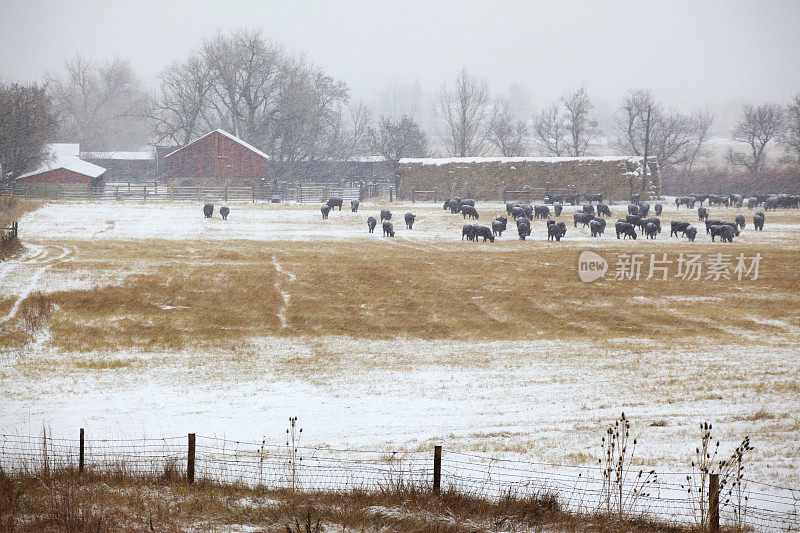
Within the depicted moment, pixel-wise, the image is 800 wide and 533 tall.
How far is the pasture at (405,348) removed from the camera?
11055 mm

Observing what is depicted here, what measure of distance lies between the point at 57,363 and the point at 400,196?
5025 centimetres

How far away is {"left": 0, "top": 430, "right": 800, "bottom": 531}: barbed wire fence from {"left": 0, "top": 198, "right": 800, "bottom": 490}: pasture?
1.91 ft

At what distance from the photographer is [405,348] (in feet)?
53.9

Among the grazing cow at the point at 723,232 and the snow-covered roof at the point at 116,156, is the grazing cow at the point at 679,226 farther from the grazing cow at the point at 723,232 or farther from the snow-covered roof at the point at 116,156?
the snow-covered roof at the point at 116,156

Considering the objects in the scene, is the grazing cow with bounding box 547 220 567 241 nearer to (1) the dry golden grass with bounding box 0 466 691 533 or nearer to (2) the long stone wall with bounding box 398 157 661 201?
(2) the long stone wall with bounding box 398 157 661 201

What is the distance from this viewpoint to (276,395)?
12984 millimetres

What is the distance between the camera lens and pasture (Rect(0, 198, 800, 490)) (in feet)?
36.3

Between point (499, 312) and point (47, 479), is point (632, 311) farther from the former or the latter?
point (47, 479)

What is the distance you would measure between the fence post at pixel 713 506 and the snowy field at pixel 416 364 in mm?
2358

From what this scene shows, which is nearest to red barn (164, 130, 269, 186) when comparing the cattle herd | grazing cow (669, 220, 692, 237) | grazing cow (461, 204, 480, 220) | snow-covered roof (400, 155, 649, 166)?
snow-covered roof (400, 155, 649, 166)

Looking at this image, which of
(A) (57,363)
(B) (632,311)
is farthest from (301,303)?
(B) (632,311)

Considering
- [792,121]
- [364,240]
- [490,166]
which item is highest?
[792,121]

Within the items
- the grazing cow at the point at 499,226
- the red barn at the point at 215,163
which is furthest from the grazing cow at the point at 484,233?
the red barn at the point at 215,163

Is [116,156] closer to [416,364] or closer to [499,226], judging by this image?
[499,226]
